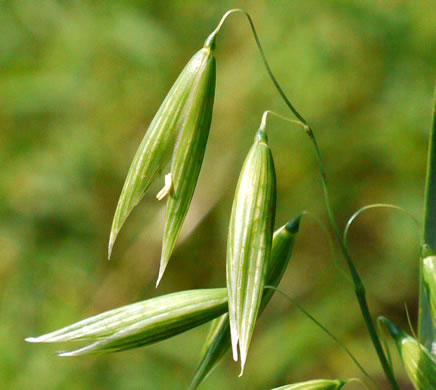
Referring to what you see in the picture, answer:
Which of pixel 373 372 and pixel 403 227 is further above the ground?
pixel 403 227

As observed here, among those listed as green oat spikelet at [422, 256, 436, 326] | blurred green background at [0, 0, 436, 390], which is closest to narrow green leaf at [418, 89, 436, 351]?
green oat spikelet at [422, 256, 436, 326]

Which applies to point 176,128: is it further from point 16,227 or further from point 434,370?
point 16,227

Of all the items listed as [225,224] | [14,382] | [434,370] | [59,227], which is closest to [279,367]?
[225,224]

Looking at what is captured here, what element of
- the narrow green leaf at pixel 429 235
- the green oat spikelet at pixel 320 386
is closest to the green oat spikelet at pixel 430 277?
the narrow green leaf at pixel 429 235

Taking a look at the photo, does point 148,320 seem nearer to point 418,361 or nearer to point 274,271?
point 274,271

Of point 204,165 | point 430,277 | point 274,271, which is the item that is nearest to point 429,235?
point 430,277
